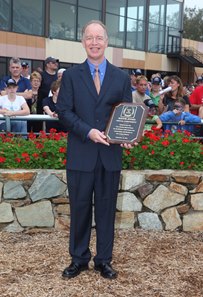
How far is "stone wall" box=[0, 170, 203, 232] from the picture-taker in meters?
4.70

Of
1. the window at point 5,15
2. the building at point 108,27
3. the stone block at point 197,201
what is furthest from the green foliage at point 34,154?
the window at point 5,15

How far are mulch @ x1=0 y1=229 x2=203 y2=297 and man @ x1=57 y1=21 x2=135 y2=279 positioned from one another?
18cm

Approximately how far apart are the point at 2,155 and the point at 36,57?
17528 millimetres

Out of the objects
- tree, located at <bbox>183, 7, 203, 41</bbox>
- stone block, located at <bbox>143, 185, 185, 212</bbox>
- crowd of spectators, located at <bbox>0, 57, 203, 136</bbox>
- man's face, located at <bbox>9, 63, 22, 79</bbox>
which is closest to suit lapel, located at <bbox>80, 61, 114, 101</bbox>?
stone block, located at <bbox>143, 185, 185, 212</bbox>

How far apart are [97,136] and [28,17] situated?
19395 mm

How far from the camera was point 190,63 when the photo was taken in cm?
3109

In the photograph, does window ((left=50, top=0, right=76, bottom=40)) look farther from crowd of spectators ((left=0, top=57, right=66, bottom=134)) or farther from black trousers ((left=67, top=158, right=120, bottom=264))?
black trousers ((left=67, top=158, right=120, bottom=264))

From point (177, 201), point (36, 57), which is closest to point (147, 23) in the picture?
point (36, 57)

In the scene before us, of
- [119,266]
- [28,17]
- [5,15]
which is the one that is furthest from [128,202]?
[28,17]

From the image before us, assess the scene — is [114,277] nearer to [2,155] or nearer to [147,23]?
[2,155]

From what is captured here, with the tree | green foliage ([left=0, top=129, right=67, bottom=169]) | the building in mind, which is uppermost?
the tree

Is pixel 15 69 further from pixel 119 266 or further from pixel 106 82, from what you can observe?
pixel 119 266

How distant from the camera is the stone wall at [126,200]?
4.70 metres

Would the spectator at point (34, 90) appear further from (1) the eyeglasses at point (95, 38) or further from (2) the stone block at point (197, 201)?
(1) the eyeglasses at point (95, 38)
